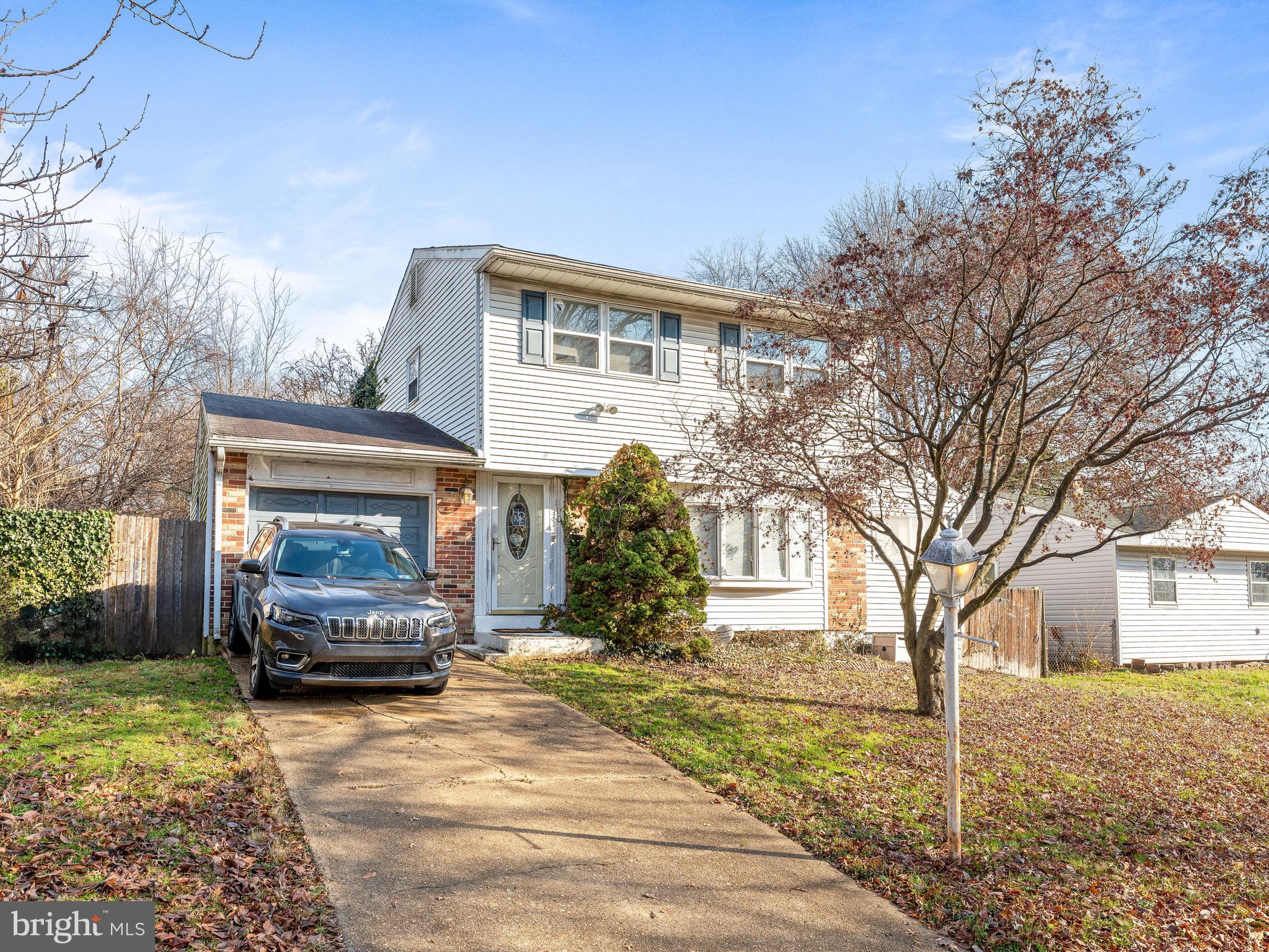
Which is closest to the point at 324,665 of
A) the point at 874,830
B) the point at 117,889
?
the point at 117,889

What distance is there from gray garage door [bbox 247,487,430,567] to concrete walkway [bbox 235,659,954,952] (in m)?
4.80

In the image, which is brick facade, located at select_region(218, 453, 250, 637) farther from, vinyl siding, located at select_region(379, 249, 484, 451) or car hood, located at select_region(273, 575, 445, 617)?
car hood, located at select_region(273, 575, 445, 617)

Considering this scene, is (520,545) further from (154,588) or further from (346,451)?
(154,588)

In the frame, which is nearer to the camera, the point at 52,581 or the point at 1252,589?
the point at 52,581

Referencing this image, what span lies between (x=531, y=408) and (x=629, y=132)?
4419 mm

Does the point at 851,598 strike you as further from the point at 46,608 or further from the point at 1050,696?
Result: the point at 46,608

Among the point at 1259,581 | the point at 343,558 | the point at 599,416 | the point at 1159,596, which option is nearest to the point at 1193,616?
the point at 1159,596

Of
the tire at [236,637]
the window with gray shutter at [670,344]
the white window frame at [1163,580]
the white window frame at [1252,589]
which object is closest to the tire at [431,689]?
the tire at [236,637]

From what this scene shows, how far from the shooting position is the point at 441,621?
8688mm

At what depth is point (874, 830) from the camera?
6453 millimetres

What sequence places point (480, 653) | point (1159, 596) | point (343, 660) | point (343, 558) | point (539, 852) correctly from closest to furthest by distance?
1. point (539, 852)
2. point (343, 660)
3. point (343, 558)
4. point (480, 653)
5. point (1159, 596)

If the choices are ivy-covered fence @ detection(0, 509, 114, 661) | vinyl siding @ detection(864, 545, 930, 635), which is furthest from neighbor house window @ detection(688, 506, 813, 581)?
ivy-covered fence @ detection(0, 509, 114, 661)

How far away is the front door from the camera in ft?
46.1

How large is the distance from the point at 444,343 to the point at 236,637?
633cm
